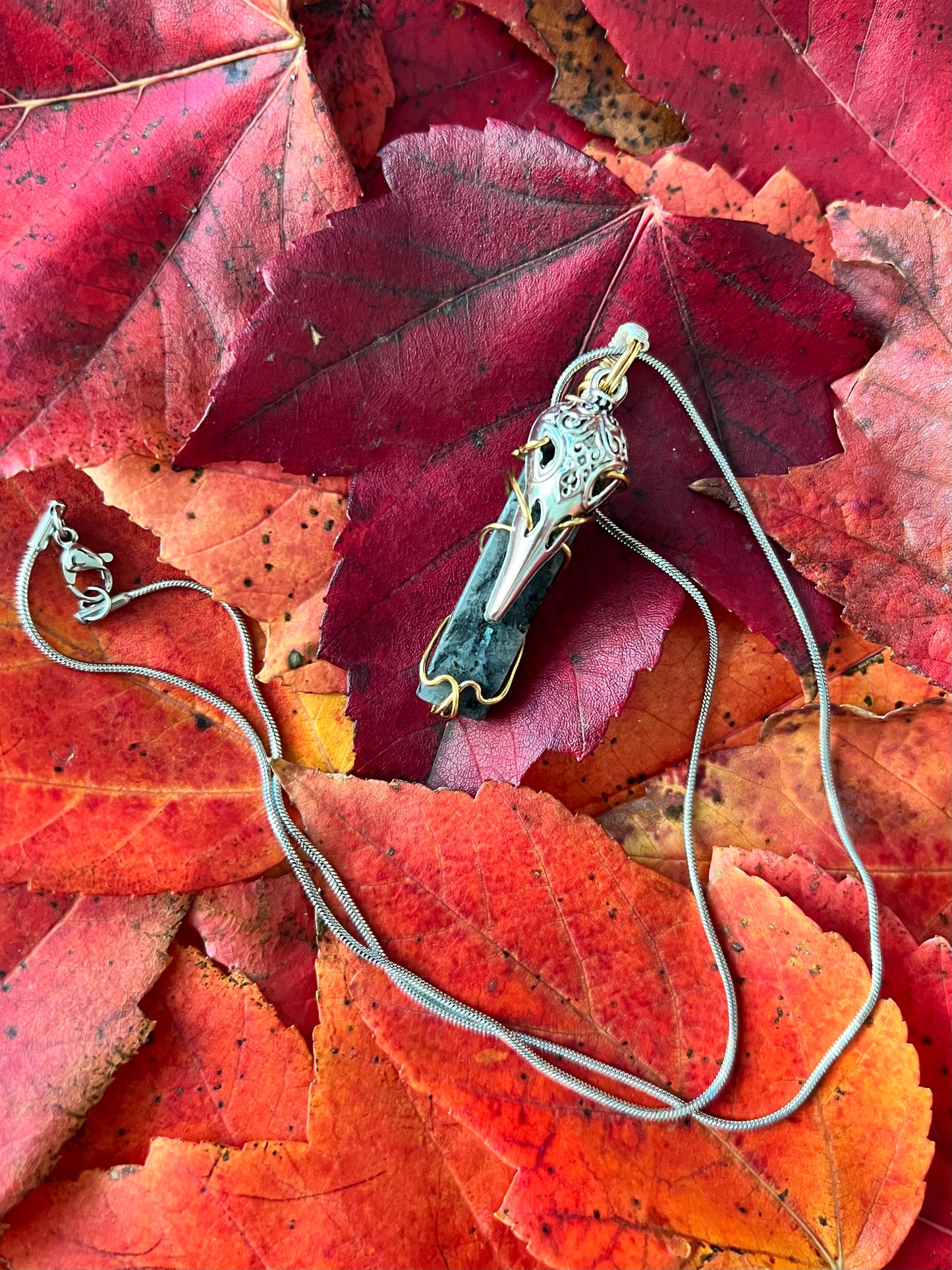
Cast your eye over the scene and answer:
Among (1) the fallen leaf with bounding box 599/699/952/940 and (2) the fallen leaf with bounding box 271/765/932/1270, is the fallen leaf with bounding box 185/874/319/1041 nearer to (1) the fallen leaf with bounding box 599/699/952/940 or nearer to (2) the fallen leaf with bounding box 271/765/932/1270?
(2) the fallen leaf with bounding box 271/765/932/1270

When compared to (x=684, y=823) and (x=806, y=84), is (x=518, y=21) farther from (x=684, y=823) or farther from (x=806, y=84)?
(x=684, y=823)

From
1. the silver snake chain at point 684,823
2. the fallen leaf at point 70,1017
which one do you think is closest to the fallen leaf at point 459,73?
the silver snake chain at point 684,823

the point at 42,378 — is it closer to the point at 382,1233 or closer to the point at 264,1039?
the point at 264,1039

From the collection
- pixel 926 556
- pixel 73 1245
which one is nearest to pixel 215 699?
pixel 73 1245

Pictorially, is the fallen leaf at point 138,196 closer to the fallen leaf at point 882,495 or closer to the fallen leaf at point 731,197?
the fallen leaf at point 731,197

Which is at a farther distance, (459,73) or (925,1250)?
(459,73)

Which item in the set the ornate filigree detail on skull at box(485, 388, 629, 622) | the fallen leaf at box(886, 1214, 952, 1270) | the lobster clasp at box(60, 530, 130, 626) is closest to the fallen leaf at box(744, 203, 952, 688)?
the ornate filigree detail on skull at box(485, 388, 629, 622)

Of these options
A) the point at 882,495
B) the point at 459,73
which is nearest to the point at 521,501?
the point at 882,495
